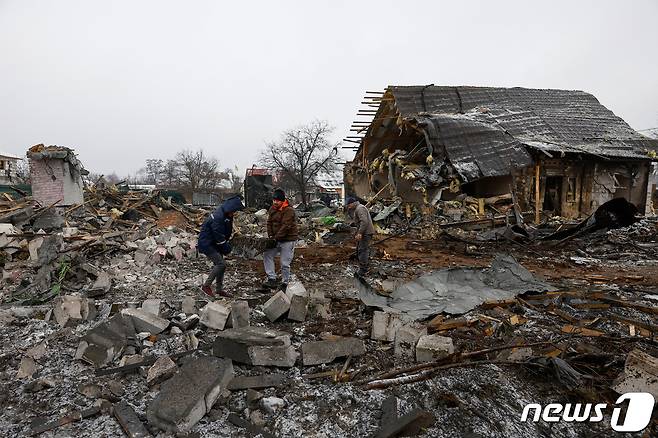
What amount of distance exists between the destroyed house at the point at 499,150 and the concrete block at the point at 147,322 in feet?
39.7

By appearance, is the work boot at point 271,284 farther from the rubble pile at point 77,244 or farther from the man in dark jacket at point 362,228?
the rubble pile at point 77,244

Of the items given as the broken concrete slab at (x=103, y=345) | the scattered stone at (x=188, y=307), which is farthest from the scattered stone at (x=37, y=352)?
the scattered stone at (x=188, y=307)

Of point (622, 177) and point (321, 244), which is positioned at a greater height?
point (622, 177)

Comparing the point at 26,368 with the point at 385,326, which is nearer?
the point at 26,368

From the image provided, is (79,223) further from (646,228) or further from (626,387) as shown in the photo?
(646,228)

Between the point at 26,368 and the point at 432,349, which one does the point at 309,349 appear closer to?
the point at 432,349

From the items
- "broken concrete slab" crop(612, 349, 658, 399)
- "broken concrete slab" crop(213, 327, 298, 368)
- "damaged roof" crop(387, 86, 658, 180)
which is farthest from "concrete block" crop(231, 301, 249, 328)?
"damaged roof" crop(387, 86, 658, 180)

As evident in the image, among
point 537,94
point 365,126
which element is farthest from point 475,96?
point 365,126

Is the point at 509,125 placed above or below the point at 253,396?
above

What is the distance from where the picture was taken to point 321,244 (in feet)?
38.4

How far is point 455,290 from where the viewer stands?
5945 millimetres

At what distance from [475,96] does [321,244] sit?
13731mm

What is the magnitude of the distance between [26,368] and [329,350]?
292 cm

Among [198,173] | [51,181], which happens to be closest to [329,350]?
[51,181]
